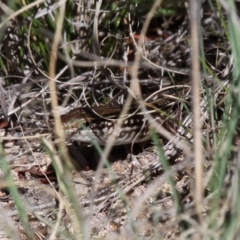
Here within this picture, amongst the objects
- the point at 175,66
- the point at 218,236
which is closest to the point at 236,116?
the point at 218,236

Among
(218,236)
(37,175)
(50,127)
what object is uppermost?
(218,236)

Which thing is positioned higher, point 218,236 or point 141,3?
point 141,3

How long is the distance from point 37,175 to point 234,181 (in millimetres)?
1040

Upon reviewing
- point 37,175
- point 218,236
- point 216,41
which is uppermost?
point 216,41

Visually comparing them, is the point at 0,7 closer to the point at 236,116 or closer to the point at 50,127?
the point at 50,127

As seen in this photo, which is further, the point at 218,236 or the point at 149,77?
the point at 149,77

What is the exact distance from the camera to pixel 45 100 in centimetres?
245

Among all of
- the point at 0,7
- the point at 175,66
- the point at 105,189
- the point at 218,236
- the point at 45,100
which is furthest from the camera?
the point at 175,66

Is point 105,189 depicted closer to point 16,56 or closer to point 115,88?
point 115,88

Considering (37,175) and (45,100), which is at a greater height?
(45,100)

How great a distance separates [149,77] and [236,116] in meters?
1.14

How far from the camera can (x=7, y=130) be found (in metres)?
2.51

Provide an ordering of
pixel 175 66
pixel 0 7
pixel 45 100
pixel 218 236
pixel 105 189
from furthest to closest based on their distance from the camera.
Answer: pixel 175 66 < pixel 45 100 < pixel 0 7 < pixel 105 189 < pixel 218 236

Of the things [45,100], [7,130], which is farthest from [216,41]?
[7,130]
